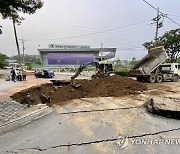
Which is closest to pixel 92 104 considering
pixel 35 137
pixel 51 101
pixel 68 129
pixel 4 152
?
pixel 51 101

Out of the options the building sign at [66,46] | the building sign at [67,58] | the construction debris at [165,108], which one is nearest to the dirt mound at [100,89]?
the construction debris at [165,108]

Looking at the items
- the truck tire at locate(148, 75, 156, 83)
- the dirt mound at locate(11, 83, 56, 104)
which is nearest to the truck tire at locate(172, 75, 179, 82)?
the truck tire at locate(148, 75, 156, 83)

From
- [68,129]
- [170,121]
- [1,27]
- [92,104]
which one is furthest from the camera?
[92,104]

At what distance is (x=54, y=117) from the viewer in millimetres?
10133

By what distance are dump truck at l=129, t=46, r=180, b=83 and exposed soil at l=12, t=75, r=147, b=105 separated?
6.58m

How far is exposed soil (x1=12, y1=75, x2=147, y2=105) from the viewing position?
14094mm

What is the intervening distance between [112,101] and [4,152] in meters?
7.32

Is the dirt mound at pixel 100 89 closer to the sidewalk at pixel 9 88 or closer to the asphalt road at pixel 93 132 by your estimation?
the sidewalk at pixel 9 88

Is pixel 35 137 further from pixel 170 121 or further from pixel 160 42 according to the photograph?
pixel 160 42

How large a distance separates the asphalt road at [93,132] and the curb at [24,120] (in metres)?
0.19

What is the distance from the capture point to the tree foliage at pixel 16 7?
9953 mm

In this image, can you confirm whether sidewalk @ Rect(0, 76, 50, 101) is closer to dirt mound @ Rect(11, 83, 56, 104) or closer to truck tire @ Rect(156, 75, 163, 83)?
dirt mound @ Rect(11, 83, 56, 104)

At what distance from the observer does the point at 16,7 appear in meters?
10.6

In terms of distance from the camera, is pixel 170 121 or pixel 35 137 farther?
pixel 170 121
